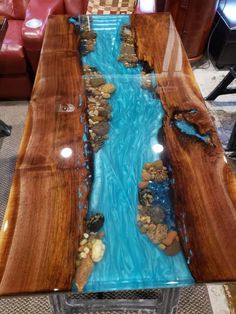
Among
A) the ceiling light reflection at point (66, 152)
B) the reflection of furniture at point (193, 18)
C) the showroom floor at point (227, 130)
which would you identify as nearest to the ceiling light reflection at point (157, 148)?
the ceiling light reflection at point (66, 152)

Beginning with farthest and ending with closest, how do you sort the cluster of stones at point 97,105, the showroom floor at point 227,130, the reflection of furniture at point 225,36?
the reflection of furniture at point 225,36 < the showroom floor at point 227,130 < the cluster of stones at point 97,105

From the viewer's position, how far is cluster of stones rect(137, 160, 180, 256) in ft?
2.36

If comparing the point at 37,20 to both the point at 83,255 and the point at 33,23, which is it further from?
the point at 83,255

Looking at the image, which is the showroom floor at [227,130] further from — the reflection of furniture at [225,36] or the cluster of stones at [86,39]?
the cluster of stones at [86,39]

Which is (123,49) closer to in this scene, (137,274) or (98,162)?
(98,162)

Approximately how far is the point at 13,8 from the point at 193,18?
4.78ft

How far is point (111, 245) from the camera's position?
722 millimetres

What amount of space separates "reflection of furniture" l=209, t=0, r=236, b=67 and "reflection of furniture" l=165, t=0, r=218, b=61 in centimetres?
13

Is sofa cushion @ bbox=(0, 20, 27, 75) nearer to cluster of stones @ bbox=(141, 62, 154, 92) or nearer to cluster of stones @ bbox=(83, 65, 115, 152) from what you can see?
cluster of stones @ bbox=(83, 65, 115, 152)

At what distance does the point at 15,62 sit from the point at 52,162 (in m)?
1.28

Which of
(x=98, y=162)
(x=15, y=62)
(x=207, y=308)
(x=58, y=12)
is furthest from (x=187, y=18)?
(x=207, y=308)

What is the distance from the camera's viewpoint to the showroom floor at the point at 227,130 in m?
1.16

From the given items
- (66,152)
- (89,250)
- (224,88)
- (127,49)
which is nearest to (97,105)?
(66,152)

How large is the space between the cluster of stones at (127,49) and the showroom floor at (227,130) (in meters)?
0.95
